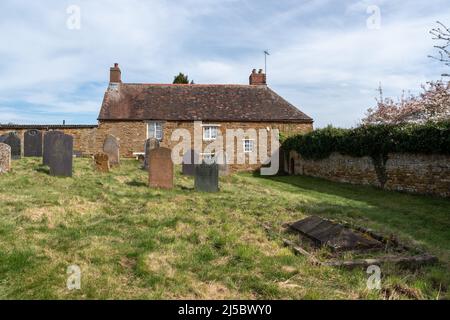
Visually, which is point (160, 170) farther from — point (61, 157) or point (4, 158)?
point (4, 158)

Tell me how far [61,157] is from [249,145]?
57.6 feet

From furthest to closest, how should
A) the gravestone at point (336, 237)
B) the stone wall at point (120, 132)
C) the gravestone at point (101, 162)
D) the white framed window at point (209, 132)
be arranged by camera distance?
1. the white framed window at point (209, 132)
2. the stone wall at point (120, 132)
3. the gravestone at point (101, 162)
4. the gravestone at point (336, 237)

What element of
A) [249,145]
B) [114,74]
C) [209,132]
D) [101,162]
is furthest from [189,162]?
[114,74]

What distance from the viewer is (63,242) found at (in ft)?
20.5

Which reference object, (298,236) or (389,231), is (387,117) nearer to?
(389,231)

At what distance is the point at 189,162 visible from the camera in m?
16.8

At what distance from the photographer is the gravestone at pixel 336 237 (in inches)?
257

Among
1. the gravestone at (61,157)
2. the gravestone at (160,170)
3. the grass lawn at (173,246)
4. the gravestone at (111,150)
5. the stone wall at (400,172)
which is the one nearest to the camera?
the grass lawn at (173,246)

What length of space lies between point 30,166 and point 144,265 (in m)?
11.6

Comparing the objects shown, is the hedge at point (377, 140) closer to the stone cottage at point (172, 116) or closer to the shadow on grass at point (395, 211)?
the shadow on grass at point (395, 211)

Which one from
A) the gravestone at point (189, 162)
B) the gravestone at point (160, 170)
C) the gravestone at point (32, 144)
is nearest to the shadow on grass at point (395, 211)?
the gravestone at point (160, 170)

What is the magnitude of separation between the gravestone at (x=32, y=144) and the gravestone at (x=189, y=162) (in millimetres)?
8217

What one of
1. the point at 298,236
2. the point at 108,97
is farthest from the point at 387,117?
the point at 298,236

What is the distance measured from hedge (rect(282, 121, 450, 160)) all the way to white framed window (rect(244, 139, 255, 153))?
4.89 metres
